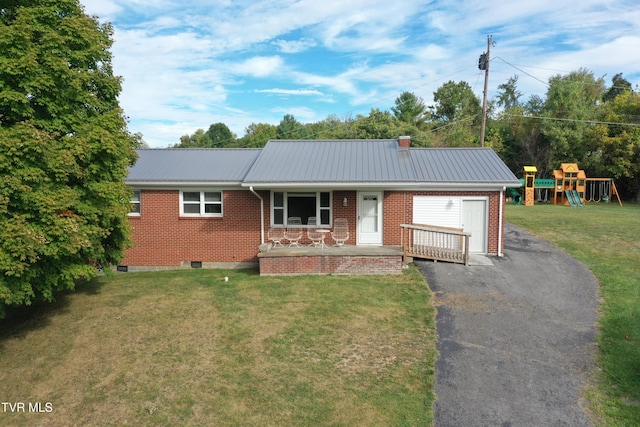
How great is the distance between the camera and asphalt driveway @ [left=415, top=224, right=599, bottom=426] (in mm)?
6070

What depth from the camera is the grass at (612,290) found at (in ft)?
20.6

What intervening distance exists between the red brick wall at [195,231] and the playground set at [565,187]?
24.7m

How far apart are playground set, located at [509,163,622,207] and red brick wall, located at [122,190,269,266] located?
973 inches

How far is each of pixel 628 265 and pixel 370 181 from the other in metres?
8.59

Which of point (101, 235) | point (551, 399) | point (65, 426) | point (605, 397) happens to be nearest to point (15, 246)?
point (101, 235)

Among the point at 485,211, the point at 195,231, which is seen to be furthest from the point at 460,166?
the point at 195,231

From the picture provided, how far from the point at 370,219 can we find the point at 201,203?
597 cm

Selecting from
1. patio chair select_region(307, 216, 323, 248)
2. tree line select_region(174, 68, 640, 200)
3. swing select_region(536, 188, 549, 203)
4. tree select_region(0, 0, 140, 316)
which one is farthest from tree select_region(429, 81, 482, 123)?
tree select_region(0, 0, 140, 316)

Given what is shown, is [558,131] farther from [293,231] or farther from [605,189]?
[293,231]

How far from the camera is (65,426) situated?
6035mm

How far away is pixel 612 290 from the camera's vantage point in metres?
11.0

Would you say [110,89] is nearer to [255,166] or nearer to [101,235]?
[101,235]

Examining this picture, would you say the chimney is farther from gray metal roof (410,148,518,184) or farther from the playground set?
the playground set

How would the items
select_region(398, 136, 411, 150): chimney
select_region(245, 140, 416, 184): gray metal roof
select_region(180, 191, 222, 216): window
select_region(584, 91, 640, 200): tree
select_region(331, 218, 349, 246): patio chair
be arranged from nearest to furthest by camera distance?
select_region(245, 140, 416, 184): gray metal roof < select_region(331, 218, 349, 246): patio chair < select_region(180, 191, 222, 216): window < select_region(398, 136, 411, 150): chimney < select_region(584, 91, 640, 200): tree
